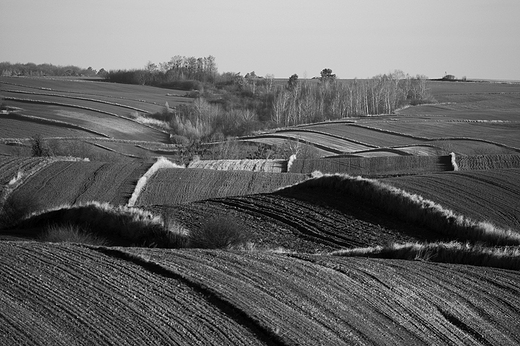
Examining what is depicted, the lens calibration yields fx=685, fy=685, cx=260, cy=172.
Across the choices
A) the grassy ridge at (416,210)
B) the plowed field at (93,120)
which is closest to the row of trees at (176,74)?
the plowed field at (93,120)

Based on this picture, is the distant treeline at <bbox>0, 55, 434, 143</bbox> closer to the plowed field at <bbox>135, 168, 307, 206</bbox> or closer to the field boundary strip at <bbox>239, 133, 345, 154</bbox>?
the field boundary strip at <bbox>239, 133, 345, 154</bbox>

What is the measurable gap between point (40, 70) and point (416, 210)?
469ft

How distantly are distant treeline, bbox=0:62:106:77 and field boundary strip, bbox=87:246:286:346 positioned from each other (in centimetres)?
13103

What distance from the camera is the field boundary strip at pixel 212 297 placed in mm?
9141

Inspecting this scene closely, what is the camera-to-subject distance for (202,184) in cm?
3391

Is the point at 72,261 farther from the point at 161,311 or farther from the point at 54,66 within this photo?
the point at 54,66

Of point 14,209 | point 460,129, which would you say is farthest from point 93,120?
point 14,209

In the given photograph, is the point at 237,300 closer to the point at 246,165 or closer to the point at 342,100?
the point at 246,165

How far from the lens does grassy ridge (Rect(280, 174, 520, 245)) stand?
18.6 m

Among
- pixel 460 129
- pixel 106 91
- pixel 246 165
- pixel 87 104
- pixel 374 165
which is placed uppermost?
pixel 106 91

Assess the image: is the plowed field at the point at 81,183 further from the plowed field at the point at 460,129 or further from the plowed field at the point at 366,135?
the plowed field at the point at 460,129

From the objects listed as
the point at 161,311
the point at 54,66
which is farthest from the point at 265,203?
the point at 54,66

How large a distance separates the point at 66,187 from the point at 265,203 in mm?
13577

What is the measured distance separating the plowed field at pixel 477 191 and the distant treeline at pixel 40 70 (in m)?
121
